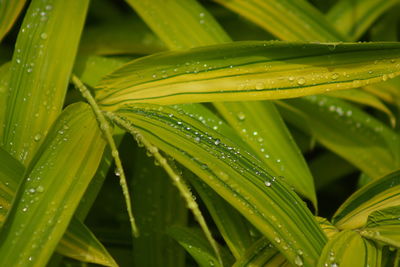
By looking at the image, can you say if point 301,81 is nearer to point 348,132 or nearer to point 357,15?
point 348,132

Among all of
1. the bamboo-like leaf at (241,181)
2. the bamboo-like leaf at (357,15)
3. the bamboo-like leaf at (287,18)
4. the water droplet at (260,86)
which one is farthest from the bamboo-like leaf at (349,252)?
the bamboo-like leaf at (357,15)

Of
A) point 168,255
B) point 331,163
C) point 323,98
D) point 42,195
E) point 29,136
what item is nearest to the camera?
point 42,195

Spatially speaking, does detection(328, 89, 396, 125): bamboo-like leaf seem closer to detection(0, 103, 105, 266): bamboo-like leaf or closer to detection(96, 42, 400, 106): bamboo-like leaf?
detection(96, 42, 400, 106): bamboo-like leaf

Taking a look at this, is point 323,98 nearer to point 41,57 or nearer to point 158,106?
point 158,106

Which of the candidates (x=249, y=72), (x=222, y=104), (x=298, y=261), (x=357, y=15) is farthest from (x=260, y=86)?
(x=357, y=15)

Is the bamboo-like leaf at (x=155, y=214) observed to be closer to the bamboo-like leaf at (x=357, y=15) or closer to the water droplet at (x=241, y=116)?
the water droplet at (x=241, y=116)

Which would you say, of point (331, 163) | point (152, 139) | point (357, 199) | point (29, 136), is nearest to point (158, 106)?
point (152, 139)
